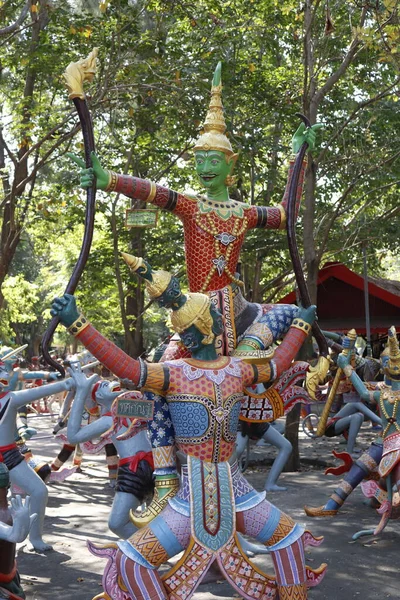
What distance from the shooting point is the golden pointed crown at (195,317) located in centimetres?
424

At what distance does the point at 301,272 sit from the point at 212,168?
958 millimetres

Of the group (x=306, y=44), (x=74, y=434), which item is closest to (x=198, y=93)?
(x=306, y=44)

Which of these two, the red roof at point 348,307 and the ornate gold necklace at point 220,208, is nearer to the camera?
the ornate gold necklace at point 220,208

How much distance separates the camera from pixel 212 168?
5.18 metres

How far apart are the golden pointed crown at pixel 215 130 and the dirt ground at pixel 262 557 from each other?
3.03m

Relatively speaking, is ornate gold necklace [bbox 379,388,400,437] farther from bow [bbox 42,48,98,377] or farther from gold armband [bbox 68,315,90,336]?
gold armband [bbox 68,315,90,336]

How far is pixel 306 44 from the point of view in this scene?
9.15m

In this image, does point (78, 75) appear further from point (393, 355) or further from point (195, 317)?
point (393, 355)

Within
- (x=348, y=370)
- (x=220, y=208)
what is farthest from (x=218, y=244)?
(x=348, y=370)

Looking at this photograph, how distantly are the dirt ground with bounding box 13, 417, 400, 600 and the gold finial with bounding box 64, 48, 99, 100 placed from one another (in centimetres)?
331

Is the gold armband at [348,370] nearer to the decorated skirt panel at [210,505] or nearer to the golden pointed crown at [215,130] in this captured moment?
the golden pointed crown at [215,130]

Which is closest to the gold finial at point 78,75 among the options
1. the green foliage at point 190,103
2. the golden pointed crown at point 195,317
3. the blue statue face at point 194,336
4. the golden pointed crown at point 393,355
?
the golden pointed crown at point 195,317

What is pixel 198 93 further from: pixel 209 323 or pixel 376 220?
pixel 209 323

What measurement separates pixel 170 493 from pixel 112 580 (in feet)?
1.82
